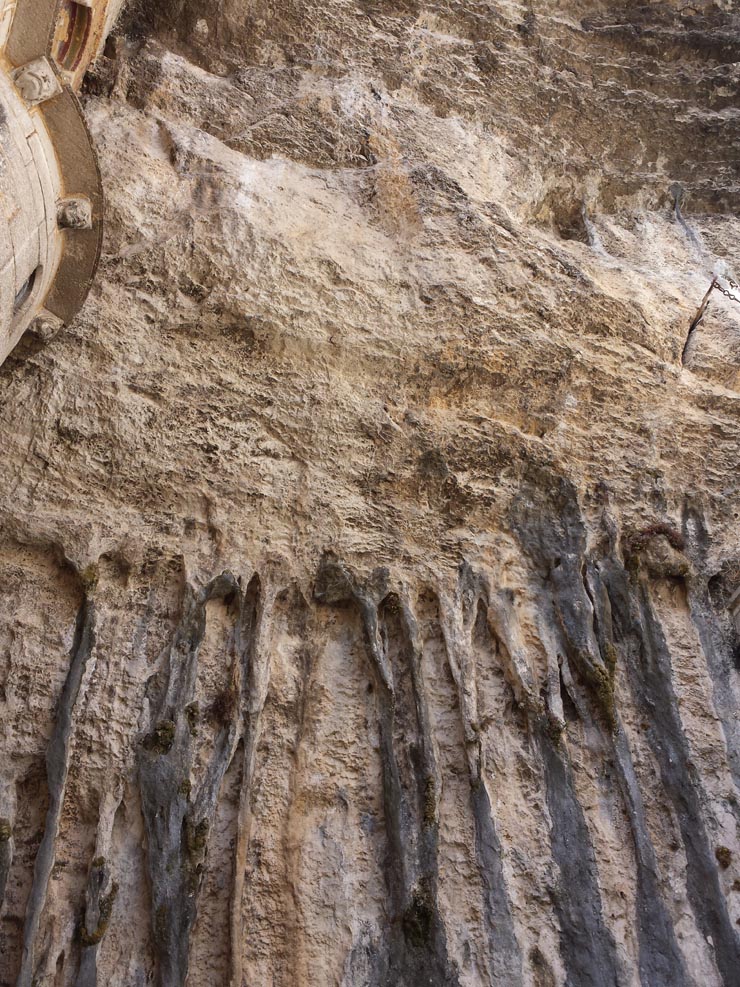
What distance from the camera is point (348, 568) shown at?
854 centimetres

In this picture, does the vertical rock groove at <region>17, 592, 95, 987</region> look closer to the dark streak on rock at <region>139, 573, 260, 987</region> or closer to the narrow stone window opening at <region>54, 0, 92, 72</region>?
the dark streak on rock at <region>139, 573, 260, 987</region>

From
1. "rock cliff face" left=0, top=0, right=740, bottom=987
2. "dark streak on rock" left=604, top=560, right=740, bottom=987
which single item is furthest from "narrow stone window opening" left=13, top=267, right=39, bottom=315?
"dark streak on rock" left=604, top=560, right=740, bottom=987

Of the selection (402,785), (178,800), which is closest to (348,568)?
(402,785)

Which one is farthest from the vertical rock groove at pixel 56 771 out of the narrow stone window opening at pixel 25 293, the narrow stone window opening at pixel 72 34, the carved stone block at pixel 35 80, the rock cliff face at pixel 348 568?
the narrow stone window opening at pixel 72 34

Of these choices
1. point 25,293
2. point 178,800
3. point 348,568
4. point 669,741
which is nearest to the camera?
point 178,800

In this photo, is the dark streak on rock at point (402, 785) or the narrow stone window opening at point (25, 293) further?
the narrow stone window opening at point (25, 293)

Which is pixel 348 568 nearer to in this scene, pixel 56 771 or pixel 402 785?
pixel 402 785

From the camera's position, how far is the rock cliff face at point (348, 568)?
22.5ft

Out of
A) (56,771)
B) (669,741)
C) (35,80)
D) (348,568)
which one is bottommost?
(56,771)

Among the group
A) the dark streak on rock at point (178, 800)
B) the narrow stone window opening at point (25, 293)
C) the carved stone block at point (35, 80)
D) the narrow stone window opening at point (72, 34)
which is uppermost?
the narrow stone window opening at point (72, 34)

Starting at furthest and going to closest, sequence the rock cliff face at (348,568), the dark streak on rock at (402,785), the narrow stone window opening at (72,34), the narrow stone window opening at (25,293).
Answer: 1. the narrow stone window opening at (72,34)
2. the narrow stone window opening at (25,293)
3. the rock cliff face at (348,568)
4. the dark streak on rock at (402,785)

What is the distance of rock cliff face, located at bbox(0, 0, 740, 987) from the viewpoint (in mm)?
6863

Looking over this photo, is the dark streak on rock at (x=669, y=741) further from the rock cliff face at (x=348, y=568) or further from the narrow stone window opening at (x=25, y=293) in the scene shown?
the narrow stone window opening at (x=25, y=293)

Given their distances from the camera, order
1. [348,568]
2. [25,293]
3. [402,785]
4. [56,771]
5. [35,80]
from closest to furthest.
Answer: [56,771], [35,80], [402,785], [25,293], [348,568]
